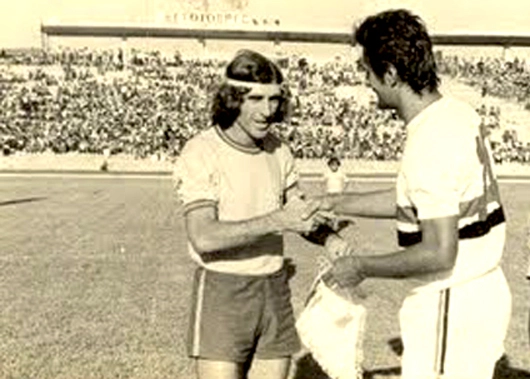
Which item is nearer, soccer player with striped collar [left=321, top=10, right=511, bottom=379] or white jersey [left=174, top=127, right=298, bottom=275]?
soccer player with striped collar [left=321, top=10, right=511, bottom=379]

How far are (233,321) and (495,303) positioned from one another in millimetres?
1184

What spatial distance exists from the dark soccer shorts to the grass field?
3447mm

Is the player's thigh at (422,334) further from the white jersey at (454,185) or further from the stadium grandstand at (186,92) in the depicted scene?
the stadium grandstand at (186,92)

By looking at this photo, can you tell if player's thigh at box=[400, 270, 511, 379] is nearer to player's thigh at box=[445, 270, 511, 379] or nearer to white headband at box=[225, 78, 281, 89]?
player's thigh at box=[445, 270, 511, 379]

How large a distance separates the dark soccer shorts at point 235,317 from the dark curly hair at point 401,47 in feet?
4.01

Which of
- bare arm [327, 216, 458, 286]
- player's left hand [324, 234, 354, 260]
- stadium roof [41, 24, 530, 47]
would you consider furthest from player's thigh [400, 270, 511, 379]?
stadium roof [41, 24, 530, 47]

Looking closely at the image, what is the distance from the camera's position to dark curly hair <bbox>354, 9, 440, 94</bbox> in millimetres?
3422

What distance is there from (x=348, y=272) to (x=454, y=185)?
481 mm

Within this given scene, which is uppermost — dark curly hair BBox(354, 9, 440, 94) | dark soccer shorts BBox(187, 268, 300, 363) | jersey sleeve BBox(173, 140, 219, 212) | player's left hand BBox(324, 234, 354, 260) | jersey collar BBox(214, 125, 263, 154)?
dark curly hair BBox(354, 9, 440, 94)

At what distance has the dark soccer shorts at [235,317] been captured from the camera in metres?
4.37

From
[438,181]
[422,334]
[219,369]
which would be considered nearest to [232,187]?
[219,369]

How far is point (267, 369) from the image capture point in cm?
449

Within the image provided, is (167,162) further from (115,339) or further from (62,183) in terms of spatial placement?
(115,339)

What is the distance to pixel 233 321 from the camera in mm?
4371
